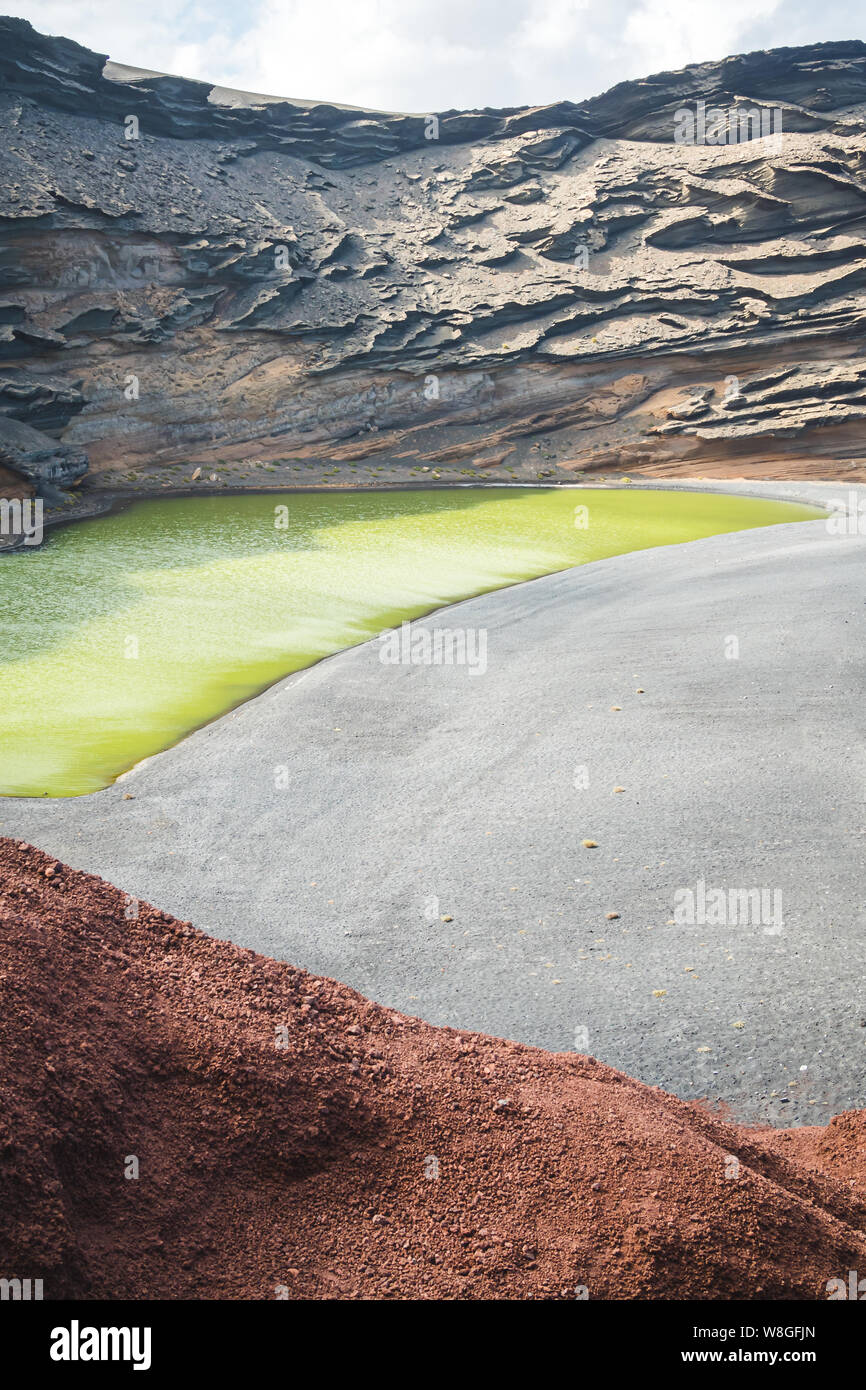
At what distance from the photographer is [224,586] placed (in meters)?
16.4

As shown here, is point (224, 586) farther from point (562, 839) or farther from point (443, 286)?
point (443, 286)

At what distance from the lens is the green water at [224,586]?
34.4 ft

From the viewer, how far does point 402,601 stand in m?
16.1

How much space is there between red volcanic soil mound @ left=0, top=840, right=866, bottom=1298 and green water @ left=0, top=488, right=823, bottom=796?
5.65m

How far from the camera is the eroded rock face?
3247 centimetres

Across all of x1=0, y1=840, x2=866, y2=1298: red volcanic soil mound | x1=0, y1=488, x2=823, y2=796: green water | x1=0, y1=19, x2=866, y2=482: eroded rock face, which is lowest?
x1=0, y1=840, x2=866, y2=1298: red volcanic soil mound

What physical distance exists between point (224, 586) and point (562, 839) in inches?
408

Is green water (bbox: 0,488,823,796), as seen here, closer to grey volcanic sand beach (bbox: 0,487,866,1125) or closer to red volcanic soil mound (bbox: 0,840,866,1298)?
grey volcanic sand beach (bbox: 0,487,866,1125)

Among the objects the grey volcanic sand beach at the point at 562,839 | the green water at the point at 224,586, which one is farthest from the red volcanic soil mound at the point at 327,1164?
the green water at the point at 224,586

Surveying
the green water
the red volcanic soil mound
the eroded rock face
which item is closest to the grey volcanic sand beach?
the green water

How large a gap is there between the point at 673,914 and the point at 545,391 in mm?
32477

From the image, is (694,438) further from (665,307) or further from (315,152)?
(315,152)

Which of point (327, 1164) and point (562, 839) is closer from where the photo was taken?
point (327, 1164)

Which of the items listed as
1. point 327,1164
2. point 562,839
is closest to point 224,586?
point 562,839
